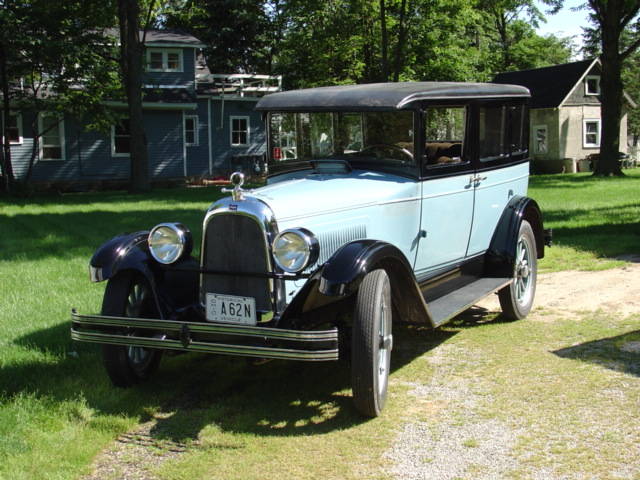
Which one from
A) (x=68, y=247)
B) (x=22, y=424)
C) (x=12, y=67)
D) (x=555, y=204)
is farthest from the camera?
(x=12, y=67)

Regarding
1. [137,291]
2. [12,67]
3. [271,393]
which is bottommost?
[271,393]

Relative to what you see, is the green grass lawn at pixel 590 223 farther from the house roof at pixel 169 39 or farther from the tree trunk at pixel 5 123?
the tree trunk at pixel 5 123

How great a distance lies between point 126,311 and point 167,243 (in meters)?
0.57

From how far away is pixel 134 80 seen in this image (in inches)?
922

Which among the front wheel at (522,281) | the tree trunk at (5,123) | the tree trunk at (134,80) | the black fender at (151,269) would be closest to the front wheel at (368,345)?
the black fender at (151,269)

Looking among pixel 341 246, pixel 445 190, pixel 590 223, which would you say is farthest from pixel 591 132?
pixel 341 246

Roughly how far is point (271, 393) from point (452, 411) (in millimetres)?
1254

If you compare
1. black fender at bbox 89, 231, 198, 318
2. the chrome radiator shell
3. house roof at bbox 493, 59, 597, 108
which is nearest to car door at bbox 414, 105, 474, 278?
the chrome radiator shell

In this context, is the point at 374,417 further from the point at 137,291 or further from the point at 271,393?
the point at 137,291

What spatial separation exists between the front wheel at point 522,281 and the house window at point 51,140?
23.9 metres

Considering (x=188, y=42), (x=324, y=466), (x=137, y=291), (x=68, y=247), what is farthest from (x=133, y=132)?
(x=324, y=466)

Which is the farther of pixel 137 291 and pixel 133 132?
pixel 133 132

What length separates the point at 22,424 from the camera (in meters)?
4.48

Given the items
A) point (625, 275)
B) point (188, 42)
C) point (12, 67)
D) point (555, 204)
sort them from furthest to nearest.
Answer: point (188, 42) < point (12, 67) < point (555, 204) < point (625, 275)
